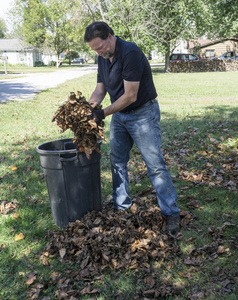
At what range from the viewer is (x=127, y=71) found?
2793 millimetres

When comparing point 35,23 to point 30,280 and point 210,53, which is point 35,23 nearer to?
point 210,53

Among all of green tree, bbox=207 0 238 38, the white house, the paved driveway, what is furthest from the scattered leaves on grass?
the white house

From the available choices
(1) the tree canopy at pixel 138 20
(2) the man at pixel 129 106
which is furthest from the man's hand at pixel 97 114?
(1) the tree canopy at pixel 138 20

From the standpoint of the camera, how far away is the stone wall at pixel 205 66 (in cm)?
3431

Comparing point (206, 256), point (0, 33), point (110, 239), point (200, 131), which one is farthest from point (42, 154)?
point (0, 33)

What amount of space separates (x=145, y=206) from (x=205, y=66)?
111 feet

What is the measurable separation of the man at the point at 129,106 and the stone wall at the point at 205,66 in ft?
107

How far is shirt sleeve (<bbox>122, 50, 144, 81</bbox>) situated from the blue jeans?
0.36 meters

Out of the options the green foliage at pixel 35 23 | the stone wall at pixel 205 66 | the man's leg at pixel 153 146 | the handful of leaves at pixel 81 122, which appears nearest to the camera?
the handful of leaves at pixel 81 122

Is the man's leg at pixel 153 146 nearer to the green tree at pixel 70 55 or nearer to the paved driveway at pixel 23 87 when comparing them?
the paved driveway at pixel 23 87

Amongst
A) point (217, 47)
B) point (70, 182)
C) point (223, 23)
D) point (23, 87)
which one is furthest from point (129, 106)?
point (217, 47)

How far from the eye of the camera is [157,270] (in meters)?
2.71

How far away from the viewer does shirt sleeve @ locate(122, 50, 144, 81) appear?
2785mm

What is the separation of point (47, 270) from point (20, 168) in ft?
A: 8.92
